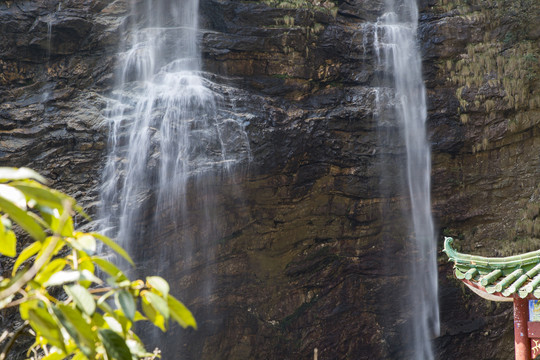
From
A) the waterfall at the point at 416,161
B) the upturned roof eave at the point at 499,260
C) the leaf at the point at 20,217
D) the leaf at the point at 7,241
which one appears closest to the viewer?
the leaf at the point at 20,217

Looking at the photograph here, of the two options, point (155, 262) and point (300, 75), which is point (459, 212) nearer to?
point (300, 75)

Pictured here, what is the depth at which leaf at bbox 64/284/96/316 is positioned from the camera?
0.99 m

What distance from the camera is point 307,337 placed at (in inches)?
427

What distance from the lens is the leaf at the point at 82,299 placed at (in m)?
0.99

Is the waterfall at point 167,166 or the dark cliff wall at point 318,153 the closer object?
the waterfall at point 167,166

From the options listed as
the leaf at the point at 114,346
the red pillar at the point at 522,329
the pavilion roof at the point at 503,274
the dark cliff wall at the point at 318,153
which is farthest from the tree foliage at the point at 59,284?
the dark cliff wall at the point at 318,153

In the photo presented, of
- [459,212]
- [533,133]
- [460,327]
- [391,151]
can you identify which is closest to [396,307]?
[460,327]

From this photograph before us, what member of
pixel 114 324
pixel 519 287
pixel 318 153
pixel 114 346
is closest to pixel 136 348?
pixel 114 324

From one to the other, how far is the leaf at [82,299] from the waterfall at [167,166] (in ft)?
29.9

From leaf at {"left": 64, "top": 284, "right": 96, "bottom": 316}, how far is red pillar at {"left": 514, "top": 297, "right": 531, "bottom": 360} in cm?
538

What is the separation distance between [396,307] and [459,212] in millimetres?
2426

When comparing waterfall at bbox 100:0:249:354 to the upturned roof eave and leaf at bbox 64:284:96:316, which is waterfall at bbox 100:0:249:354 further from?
leaf at bbox 64:284:96:316

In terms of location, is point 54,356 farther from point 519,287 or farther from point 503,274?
point 503,274

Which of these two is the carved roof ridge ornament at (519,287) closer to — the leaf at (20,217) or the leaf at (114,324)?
the leaf at (114,324)
